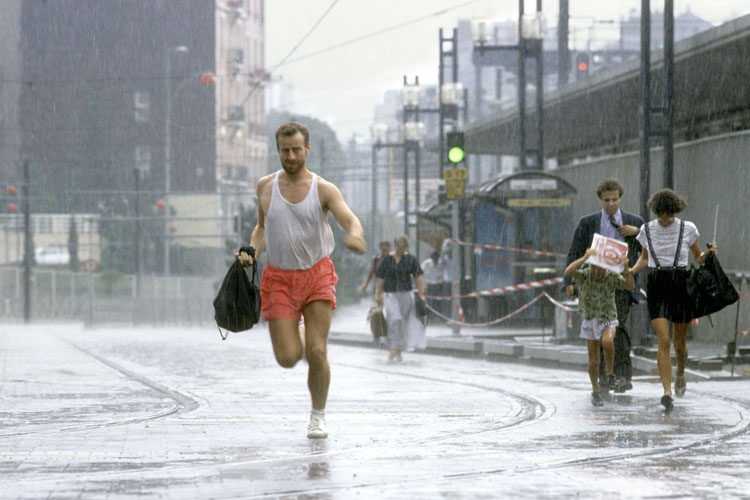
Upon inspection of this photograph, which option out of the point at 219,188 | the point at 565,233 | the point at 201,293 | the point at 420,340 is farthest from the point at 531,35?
the point at 219,188

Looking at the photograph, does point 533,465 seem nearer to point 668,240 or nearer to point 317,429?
point 317,429

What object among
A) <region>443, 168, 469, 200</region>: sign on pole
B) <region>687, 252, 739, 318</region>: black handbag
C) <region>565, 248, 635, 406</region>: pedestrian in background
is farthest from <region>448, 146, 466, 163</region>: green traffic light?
<region>687, 252, 739, 318</region>: black handbag

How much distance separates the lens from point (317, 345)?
8250 millimetres

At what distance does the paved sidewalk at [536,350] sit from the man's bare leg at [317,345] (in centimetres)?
617

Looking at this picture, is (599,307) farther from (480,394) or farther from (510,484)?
(510,484)

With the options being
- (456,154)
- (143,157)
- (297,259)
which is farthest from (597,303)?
(143,157)

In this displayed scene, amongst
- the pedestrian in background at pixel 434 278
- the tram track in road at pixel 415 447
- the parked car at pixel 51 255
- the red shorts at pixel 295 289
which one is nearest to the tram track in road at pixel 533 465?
the tram track in road at pixel 415 447

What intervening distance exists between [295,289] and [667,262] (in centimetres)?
339

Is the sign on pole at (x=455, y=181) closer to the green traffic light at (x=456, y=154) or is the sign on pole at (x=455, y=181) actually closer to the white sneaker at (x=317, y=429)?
the green traffic light at (x=456, y=154)

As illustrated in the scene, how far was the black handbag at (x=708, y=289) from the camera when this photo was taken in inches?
409

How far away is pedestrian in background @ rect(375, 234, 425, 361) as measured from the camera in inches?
728

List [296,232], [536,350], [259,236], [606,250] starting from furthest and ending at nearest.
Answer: [536,350] → [606,250] → [259,236] → [296,232]

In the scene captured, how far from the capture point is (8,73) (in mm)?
69500

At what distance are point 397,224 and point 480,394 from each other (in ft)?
220
